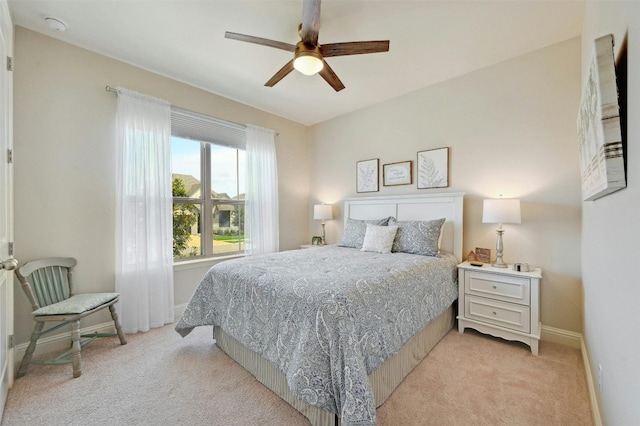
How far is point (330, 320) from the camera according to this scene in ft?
4.57

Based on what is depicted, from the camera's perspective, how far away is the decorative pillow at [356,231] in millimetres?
3338

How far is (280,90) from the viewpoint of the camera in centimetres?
337

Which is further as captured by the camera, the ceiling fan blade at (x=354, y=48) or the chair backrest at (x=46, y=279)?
the chair backrest at (x=46, y=279)

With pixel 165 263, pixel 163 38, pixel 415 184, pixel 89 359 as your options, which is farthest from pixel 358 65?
pixel 89 359

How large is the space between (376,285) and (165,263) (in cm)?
245

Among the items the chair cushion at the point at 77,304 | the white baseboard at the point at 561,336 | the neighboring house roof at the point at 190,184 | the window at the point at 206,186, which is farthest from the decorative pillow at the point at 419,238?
the chair cushion at the point at 77,304

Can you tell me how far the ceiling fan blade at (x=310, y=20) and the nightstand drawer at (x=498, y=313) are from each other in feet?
8.93

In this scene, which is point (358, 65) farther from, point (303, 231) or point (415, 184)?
point (303, 231)

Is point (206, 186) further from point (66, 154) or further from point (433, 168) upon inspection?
point (433, 168)

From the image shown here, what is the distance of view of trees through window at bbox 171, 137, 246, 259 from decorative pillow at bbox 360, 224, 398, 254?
1.94 metres

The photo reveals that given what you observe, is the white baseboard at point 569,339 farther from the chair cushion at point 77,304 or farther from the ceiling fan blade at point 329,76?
the chair cushion at point 77,304

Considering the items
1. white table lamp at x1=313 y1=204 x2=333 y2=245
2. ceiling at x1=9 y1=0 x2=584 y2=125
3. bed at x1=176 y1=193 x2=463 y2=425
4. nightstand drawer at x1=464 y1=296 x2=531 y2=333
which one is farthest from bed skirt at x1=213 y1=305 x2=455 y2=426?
ceiling at x1=9 y1=0 x2=584 y2=125

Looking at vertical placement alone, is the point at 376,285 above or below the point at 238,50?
below

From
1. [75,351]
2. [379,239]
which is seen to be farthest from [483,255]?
[75,351]
